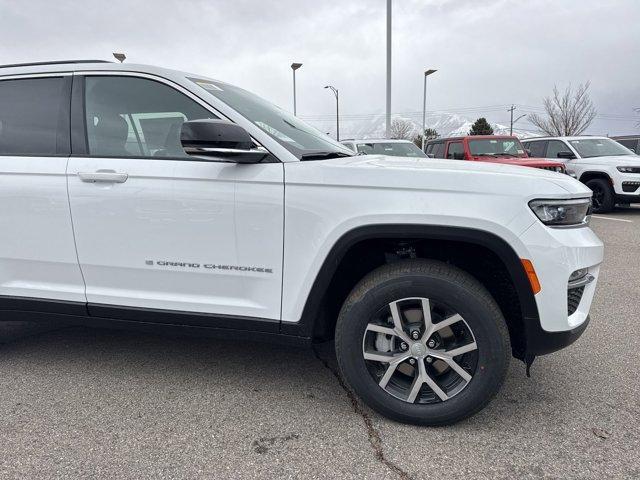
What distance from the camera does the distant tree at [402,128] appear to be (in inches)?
2259

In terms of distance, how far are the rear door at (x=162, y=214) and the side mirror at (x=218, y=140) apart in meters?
0.08

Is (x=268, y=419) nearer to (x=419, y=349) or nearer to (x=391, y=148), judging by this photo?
(x=419, y=349)

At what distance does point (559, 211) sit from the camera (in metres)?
2.31

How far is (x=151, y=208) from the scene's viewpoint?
2596 millimetres

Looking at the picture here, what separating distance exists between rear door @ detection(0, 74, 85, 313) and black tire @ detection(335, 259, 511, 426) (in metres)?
1.61

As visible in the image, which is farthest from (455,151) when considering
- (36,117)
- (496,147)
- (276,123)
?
(36,117)

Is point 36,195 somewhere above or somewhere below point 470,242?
above

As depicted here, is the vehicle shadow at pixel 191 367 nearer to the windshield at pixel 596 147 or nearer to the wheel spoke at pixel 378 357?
the wheel spoke at pixel 378 357

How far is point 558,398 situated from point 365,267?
52.6 inches

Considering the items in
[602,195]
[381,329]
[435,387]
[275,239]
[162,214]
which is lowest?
[435,387]

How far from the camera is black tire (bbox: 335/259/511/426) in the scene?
2.33 metres

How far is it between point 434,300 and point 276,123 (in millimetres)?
1425

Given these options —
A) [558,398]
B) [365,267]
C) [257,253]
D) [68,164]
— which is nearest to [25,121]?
[68,164]

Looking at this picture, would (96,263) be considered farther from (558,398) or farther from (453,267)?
(558,398)
